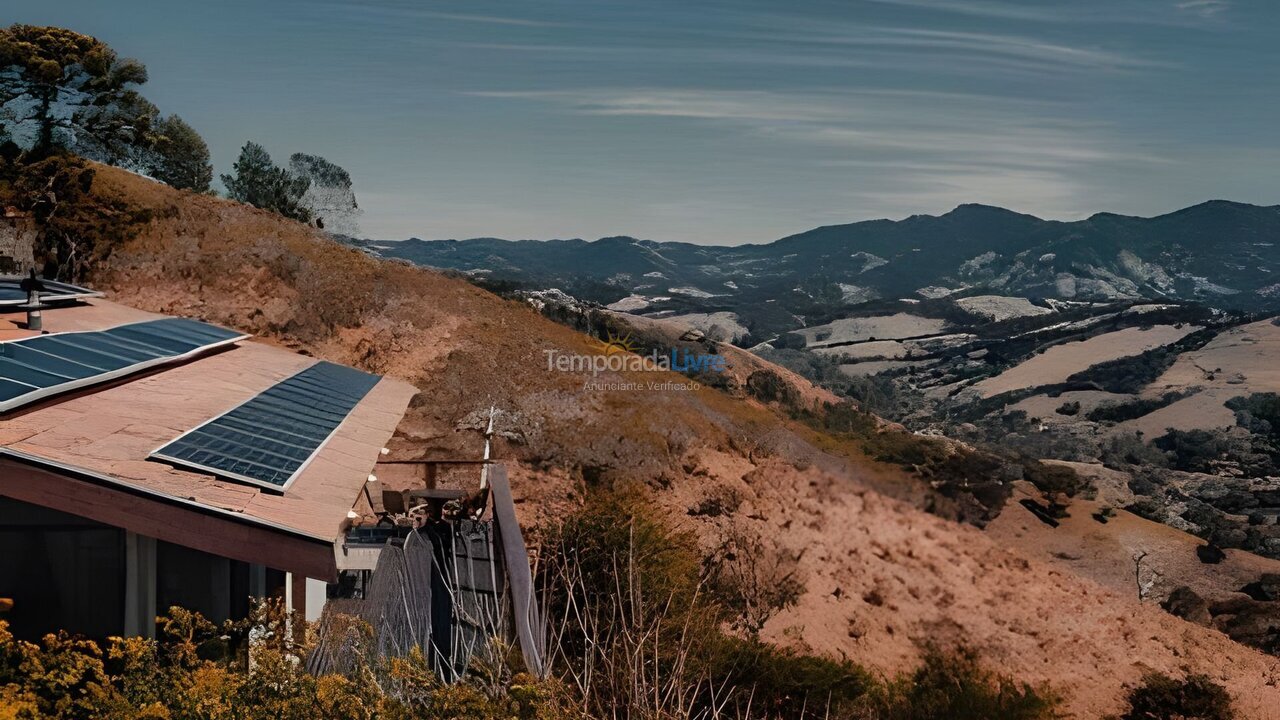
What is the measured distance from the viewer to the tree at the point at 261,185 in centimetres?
4366

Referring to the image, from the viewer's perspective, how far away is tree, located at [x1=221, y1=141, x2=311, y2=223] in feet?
143

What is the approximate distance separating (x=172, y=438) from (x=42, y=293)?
24.7ft

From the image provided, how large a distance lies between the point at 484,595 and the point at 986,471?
22.4 m

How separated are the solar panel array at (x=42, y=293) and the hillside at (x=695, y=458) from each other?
891 centimetres

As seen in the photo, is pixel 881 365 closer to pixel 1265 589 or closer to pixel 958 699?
pixel 1265 589

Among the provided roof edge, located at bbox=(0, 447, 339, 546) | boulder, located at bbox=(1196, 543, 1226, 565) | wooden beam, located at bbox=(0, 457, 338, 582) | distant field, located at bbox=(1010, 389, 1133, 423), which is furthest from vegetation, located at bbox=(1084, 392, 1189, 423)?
roof edge, located at bbox=(0, 447, 339, 546)

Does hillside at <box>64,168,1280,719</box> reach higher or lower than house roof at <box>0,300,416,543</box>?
lower

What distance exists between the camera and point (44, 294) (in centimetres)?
1511

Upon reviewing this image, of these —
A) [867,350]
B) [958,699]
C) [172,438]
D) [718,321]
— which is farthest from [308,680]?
[718,321]

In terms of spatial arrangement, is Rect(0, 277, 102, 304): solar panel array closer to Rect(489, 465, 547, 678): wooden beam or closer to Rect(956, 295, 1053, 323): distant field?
Rect(489, 465, 547, 678): wooden beam

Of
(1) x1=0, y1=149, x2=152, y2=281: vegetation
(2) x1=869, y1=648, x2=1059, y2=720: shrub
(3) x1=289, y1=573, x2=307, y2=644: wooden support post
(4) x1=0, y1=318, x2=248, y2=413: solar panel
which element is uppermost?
(1) x1=0, y1=149, x2=152, y2=281: vegetation

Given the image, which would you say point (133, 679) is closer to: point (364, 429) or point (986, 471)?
point (364, 429)

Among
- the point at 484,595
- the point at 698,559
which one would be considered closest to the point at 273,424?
the point at 484,595

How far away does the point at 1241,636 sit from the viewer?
22.3m
